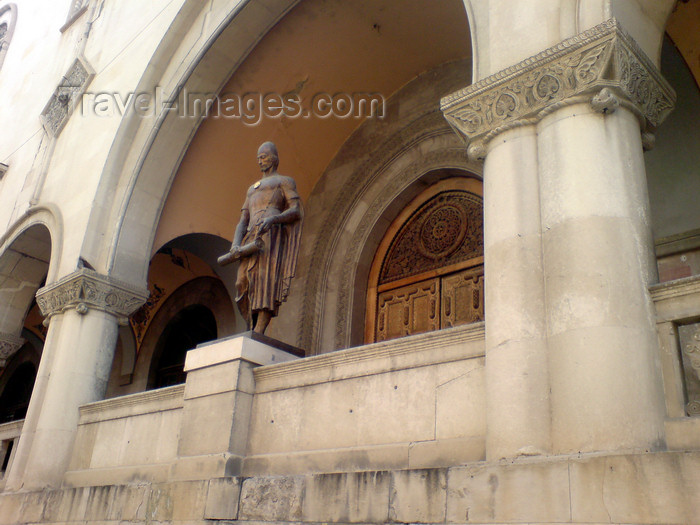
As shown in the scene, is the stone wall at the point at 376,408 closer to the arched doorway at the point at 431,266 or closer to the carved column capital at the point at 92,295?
the arched doorway at the point at 431,266

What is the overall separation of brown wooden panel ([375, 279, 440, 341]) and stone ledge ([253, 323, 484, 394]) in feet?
9.73

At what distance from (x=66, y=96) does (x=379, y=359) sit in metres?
8.59

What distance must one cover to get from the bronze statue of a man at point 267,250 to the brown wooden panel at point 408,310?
250cm

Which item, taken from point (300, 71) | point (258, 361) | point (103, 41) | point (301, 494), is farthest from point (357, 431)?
point (103, 41)

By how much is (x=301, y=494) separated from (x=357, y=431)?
22.0 inches

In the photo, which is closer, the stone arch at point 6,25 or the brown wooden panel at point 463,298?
the brown wooden panel at point 463,298

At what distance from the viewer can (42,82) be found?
12.6 metres

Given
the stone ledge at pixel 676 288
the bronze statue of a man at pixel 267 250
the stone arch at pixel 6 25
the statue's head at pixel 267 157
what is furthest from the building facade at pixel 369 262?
the stone arch at pixel 6 25

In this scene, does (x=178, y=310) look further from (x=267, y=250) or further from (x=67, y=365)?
(x=267, y=250)

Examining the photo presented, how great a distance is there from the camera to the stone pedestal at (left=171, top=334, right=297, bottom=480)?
526 centimetres

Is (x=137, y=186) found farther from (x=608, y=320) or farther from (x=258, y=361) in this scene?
(x=608, y=320)

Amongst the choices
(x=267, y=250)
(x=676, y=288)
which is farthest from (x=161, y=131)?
(x=676, y=288)

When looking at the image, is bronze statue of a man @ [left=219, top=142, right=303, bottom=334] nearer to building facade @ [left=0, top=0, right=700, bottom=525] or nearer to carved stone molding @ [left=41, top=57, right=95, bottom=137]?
building facade @ [left=0, top=0, right=700, bottom=525]

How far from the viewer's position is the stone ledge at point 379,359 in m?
4.39
